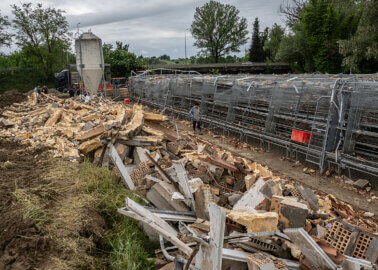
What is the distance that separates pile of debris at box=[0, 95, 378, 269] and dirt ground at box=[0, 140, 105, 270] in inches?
31.8

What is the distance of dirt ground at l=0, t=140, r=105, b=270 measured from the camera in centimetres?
362

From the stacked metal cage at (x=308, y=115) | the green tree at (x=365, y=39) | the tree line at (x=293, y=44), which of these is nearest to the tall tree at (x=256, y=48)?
the tree line at (x=293, y=44)

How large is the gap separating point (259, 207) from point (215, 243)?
1870mm

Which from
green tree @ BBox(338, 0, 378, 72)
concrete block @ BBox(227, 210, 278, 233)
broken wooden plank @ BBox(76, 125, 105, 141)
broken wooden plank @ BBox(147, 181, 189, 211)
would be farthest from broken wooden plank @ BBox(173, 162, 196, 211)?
green tree @ BBox(338, 0, 378, 72)

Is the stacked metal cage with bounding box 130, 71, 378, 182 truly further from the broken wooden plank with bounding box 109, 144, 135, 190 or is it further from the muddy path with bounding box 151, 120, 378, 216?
the broken wooden plank with bounding box 109, 144, 135, 190

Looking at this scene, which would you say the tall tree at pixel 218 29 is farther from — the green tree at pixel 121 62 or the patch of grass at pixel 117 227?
the patch of grass at pixel 117 227

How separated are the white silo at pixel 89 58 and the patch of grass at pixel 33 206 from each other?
47.6ft

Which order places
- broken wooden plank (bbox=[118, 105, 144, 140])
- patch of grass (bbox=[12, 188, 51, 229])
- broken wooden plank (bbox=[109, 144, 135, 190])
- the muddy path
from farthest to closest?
broken wooden plank (bbox=[118, 105, 144, 140])
the muddy path
broken wooden plank (bbox=[109, 144, 135, 190])
patch of grass (bbox=[12, 188, 51, 229])

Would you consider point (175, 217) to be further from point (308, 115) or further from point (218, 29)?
point (218, 29)

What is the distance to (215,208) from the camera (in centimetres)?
298

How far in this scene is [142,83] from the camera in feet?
74.4

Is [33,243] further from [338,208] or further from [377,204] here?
A: [377,204]

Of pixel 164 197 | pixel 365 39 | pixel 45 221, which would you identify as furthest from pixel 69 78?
pixel 365 39

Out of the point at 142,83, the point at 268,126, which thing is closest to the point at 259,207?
the point at 268,126
